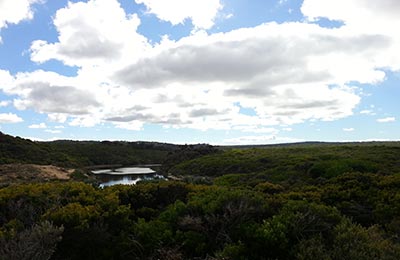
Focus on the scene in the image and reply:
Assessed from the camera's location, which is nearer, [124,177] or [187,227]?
[187,227]

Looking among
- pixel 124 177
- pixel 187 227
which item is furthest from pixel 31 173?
pixel 187 227

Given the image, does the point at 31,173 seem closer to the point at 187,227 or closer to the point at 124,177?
the point at 124,177

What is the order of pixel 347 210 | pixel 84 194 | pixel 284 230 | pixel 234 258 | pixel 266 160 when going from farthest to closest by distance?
pixel 266 160
pixel 347 210
pixel 84 194
pixel 284 230
pixel 234 258

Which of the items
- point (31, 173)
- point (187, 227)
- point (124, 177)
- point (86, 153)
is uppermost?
point (86, 153)

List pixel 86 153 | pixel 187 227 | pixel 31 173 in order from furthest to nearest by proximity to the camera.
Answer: pixel 86 153 < pixel 31 173 < pixel 187 227

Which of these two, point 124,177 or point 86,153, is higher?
point 86,153

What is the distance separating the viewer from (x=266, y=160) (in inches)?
1720

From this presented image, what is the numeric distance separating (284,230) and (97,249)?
11.7ft

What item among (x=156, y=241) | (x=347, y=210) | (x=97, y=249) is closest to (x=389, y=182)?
(x=347, y=210)

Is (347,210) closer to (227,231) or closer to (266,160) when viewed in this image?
(227,231)

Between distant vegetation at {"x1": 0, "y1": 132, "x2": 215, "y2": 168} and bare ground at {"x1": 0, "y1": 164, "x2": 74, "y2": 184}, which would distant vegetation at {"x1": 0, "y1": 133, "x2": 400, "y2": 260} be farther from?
distant vegetation at {"x1": 0, "y1": 132, "x2": 215, "y2": 168}

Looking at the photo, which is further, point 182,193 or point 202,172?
point 202,172

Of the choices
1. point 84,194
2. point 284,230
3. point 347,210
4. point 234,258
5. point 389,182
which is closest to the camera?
point 234,258

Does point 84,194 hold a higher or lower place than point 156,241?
higher
